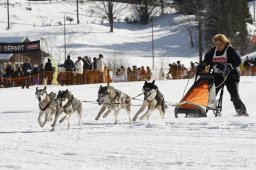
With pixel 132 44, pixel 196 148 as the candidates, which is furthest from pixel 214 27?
pixel 196 148

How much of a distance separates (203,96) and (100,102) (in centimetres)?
176

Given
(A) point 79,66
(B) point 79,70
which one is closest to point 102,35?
(B) point 79,70

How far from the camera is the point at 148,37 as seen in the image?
2486 inches

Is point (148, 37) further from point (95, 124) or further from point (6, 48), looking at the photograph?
point (95, 124)

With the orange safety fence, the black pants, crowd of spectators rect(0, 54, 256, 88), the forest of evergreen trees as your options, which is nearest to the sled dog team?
the black pants

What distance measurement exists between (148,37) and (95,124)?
54142 millimetres

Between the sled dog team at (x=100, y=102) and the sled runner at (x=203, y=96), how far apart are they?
0.65 meters

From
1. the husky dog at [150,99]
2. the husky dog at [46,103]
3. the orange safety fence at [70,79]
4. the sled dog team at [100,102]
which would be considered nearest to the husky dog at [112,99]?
the sled dog team at [100,102]

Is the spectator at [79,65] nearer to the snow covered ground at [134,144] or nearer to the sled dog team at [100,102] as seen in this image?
the snow covered ground at [134,144]

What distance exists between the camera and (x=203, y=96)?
9.43 metres

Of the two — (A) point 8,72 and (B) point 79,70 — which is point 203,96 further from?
(A) point 8,72

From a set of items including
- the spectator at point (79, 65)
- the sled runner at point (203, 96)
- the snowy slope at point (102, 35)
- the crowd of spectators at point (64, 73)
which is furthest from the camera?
the snowy slope at point (102, 35)

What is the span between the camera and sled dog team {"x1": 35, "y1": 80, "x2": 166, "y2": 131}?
923 cm

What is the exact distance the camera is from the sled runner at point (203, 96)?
938 centimetres
